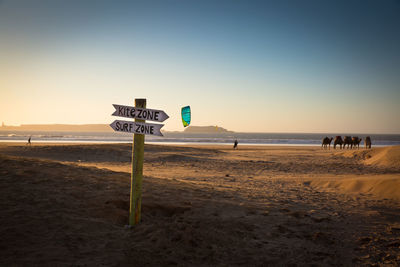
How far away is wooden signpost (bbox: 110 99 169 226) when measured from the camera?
15.1 feet

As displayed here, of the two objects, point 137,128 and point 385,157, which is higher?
point 137,128

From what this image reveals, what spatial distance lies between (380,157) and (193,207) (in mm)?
17163

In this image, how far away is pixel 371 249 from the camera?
4086 millimetres

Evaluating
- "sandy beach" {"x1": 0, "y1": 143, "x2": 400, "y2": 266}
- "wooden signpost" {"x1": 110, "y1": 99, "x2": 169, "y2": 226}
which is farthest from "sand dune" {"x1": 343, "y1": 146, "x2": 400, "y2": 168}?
"wooden signpost" {"x1": 110, "y1": 99, "x2": 169, "y2": 226}

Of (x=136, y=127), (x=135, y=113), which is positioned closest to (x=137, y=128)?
(x=136, y=127)

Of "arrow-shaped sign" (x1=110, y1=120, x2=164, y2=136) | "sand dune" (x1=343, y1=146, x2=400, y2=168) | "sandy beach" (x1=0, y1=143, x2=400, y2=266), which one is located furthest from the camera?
"sand dune" (x1=343, y1=146, x2=400, y2=168)

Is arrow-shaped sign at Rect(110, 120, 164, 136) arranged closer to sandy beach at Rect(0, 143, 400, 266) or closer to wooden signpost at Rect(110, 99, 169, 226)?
wooden signpost at Rect(110, 99, 169, 226)

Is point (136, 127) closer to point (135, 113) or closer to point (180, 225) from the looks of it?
point (135, 113)

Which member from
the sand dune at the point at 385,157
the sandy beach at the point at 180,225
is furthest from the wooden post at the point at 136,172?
the sand dune at the point at 385,157

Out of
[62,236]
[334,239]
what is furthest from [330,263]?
[62,236]

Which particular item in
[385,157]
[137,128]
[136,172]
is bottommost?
[385,157]

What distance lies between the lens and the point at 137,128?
15.1 ft

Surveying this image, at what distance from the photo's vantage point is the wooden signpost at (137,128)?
181 inches

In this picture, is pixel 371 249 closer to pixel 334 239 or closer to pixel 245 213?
pixel 334 239
